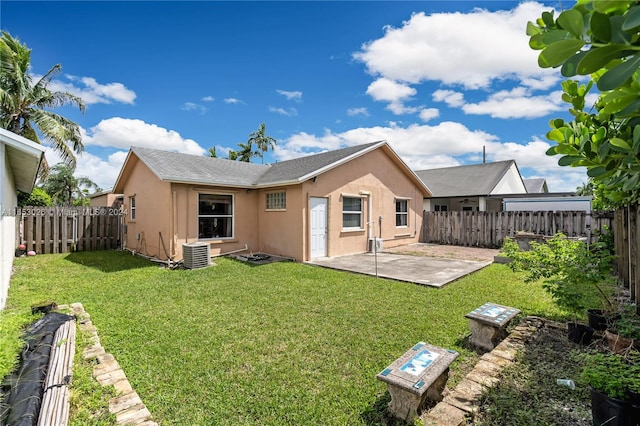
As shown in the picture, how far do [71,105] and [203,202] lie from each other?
45.2ft

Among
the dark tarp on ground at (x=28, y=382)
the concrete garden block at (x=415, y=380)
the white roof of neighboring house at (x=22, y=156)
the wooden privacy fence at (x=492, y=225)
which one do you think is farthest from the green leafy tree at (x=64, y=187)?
the concrete garden block at (x=415, y=380)

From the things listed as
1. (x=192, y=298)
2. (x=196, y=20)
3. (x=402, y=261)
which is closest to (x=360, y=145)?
(x=402, y=261)

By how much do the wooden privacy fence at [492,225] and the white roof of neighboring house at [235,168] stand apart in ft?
11.8

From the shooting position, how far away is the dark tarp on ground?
251 centimetres

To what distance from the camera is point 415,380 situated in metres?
2.74

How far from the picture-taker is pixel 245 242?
12422 mm

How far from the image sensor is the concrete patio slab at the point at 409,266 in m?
8.15

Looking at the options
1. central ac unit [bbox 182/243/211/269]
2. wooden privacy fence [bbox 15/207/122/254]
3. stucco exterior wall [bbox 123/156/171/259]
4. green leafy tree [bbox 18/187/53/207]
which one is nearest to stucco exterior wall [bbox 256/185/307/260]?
central ac unit [bbox 182/243/211/269]

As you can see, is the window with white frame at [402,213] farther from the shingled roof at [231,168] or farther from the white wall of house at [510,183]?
the white wall of house at [510,183]

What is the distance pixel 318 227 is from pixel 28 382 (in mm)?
8947

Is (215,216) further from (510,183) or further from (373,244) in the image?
(510,183)

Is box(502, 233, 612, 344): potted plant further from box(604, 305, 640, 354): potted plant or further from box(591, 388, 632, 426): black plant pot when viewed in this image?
box(591, 388, 632, 426): black plant pot

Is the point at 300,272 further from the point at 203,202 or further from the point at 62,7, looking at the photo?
the point at 62,7

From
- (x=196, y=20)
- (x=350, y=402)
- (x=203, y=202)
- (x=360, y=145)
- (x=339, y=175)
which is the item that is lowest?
(x=350, y=402)
